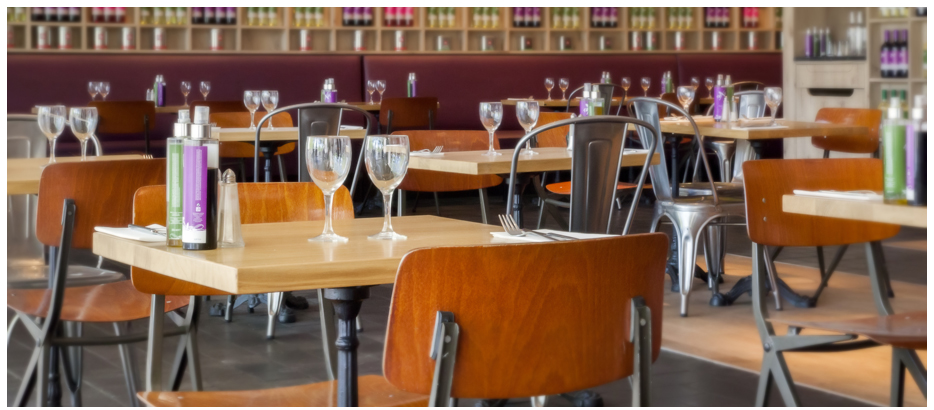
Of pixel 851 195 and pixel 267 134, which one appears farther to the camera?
pixel 267 134

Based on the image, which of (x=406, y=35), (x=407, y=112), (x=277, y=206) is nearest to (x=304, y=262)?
(x=277, y=206)

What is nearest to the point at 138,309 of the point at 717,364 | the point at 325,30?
the point at 717,364

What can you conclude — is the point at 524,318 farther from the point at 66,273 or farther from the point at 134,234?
the point at 66,273

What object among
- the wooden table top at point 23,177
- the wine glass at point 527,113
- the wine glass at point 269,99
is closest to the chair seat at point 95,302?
the wooden table top at point 23,177

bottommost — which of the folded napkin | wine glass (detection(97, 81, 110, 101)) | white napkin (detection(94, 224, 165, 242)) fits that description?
white napkin (detection(94, 224, 165, 242))

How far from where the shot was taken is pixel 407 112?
714cm

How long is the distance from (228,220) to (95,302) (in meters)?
0.97

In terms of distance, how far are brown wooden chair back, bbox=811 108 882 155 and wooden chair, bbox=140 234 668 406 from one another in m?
3.76

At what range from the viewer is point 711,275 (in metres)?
4.35

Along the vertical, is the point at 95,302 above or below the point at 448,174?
below

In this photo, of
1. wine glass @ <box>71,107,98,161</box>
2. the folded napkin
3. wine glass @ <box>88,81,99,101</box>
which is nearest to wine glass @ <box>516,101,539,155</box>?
wine glass @ <box>71,107,98,161</box>

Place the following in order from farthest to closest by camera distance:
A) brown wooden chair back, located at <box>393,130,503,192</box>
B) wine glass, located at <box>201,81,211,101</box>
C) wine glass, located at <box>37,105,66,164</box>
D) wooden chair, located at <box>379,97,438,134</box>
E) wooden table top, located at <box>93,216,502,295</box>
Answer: wine glass, located at <box>201,81,211,101</box>, wooden chair, located at <box>379,97,438,134</box>, brown wooden chair back, located at <box>393,130,503,192</box>, wine glass, located at <box>37,105,66,164</box>, wooden table top, located at <box>93,216,502,295</box>

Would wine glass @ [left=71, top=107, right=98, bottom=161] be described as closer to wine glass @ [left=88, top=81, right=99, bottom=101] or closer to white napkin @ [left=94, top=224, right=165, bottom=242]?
white napkin @ [left=94, top=224, right=165, bottom=242]

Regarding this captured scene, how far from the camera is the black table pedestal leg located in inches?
62.1
